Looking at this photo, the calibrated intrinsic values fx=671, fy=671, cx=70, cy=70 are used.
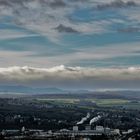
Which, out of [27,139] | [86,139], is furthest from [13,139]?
[86,139]

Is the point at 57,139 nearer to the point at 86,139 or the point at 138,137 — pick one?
the point at 86,139

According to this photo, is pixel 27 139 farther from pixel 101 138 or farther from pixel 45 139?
pixel 101 138

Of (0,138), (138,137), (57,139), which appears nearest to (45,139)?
(57,139)

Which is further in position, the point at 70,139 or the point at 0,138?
the point at 70,139

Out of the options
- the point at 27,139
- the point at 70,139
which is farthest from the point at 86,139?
the point at 27,139

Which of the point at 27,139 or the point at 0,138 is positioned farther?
the point at 27,139

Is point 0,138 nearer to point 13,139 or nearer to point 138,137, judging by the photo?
point 13,139

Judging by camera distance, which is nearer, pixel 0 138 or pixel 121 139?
pixel 0 138
